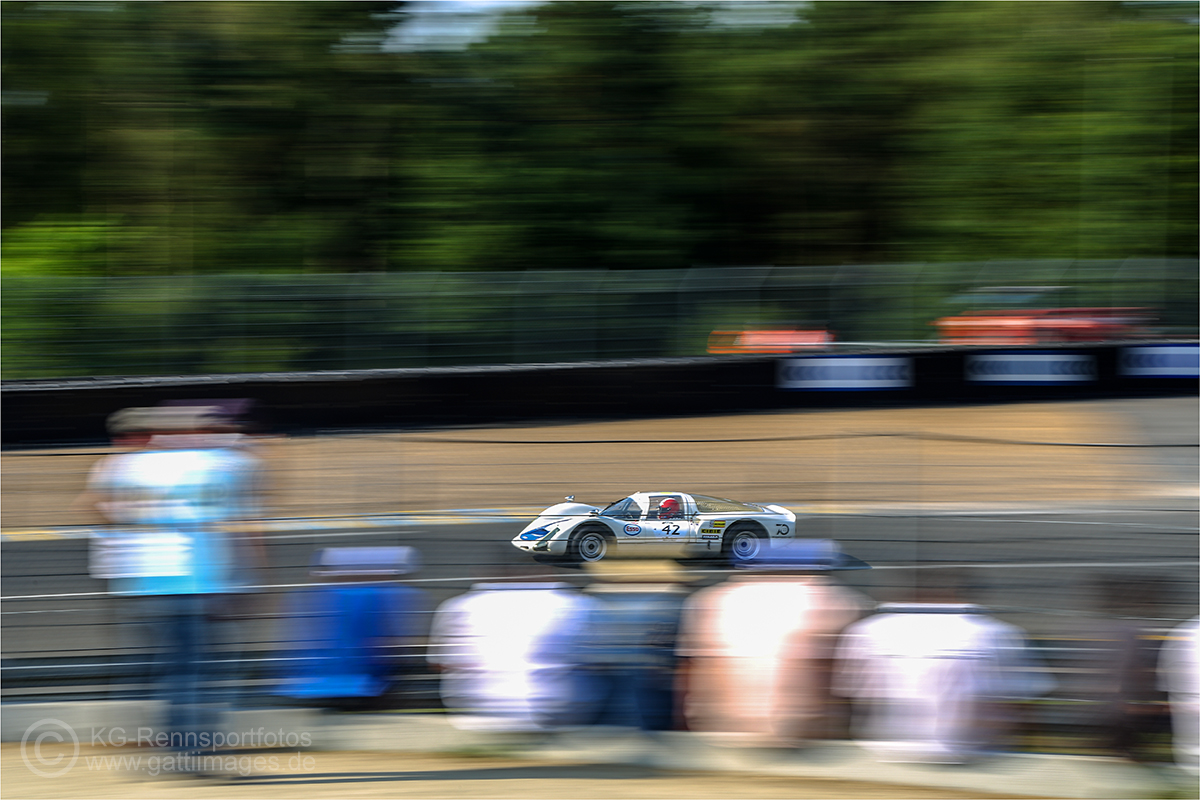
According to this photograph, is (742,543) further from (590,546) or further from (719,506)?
(590,546)

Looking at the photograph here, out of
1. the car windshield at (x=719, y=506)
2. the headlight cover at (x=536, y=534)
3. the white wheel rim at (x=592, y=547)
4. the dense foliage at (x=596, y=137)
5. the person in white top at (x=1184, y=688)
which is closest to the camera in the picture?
the person in white top at (x=1184, y=688)

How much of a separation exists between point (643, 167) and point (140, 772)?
1321 centimetres

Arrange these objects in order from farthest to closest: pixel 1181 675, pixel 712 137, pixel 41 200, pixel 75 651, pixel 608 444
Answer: pixel 712 137 → pixel 41 200 → pixel 608 444 → pixel 75 651 → pixel 1181 675

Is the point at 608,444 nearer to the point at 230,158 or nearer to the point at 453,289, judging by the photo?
the point at 453,289

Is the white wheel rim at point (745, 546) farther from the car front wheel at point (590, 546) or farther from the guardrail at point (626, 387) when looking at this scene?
the guardrail at point (626, 387)

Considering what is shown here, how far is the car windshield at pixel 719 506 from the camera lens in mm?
4718

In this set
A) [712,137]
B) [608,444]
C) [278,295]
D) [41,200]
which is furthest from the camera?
[712,137]

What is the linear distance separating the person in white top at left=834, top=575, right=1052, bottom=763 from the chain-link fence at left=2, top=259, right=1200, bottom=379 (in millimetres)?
7227

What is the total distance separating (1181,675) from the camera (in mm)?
3668

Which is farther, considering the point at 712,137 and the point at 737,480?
the point at 712,137

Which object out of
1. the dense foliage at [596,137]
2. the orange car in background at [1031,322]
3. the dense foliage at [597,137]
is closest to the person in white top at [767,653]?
the orange car in background at [1031,322]

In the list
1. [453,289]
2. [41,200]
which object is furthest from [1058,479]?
[41,200]

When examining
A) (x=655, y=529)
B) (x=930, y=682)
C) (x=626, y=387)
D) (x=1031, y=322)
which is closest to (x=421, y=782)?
(x=655, y=529)

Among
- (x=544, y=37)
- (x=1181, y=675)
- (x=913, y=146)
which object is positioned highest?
(x=544, y=37)
